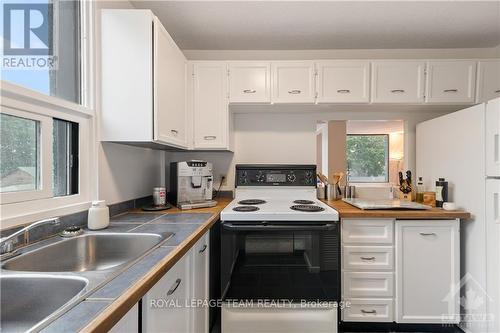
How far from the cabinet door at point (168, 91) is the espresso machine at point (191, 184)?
189 millimetres

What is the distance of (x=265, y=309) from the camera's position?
1.67m

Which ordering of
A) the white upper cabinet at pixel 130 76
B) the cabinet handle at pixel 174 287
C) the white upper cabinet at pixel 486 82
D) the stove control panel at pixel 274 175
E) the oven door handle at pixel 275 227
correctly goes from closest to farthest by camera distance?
1. the cabinet handle at pixel 174 287
2. the white upper cabinet at pixel 130 76
3. the oven door handle at pixel 275 227
4. the white upper cabinet at pixel 486 82
5. the stove control panel at pixel 274 175

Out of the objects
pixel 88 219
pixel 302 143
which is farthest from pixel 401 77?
pixel 88 219

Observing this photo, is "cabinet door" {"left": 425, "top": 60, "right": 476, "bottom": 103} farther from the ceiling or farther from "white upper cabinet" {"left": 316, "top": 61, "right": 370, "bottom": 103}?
"white upper cabinet" {"left": 316, "top": 61, "right": 370, "bottom": 103}

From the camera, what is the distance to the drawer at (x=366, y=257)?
5.81 ft

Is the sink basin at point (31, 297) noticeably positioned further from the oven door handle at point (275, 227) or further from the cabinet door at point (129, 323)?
the oven door handle at point (275, 227)

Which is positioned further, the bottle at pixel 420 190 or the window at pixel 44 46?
the bottle at pixel 420 190

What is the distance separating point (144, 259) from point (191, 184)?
1116mm

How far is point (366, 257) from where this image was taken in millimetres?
1776

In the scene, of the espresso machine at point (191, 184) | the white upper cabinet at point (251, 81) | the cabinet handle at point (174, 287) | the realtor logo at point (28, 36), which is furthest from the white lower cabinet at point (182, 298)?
the white upper cabinet at point (251, 81)

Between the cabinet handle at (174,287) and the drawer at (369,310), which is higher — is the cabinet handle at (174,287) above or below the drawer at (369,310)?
above

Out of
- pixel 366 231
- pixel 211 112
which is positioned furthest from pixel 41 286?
pixel 366 231

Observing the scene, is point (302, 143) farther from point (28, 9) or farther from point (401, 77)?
point (28, 9)

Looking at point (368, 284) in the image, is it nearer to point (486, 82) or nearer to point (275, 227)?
point (275, 227)
